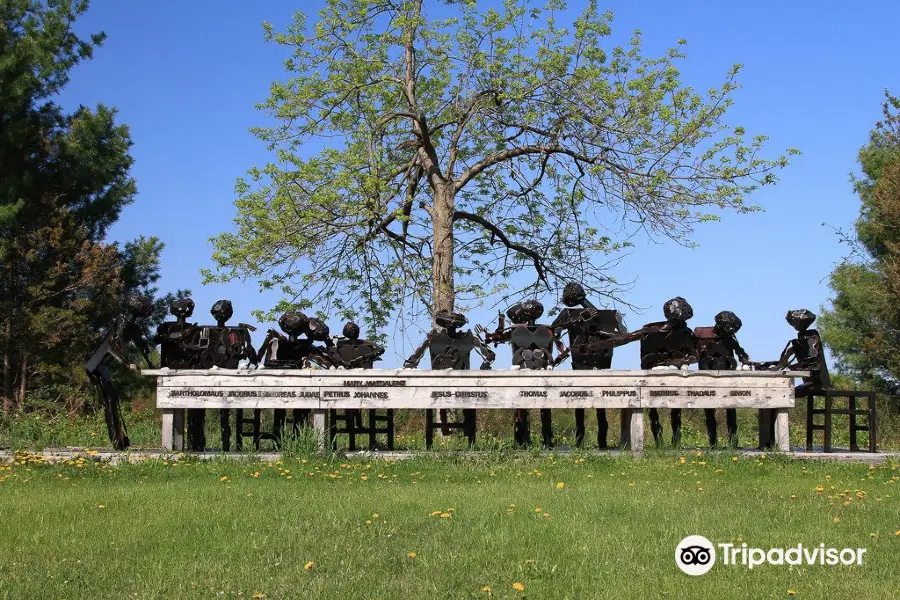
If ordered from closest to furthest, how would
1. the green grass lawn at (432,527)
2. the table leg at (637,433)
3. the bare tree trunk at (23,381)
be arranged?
Result: the green grass lawn at (432,527) < the table leg at (637,433) < the bare tree trunk at (23,381)

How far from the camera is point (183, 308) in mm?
13516

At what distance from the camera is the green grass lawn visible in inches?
241

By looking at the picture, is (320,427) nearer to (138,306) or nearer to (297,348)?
(297,348)

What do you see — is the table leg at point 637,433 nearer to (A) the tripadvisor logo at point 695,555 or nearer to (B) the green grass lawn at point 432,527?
(B) the green grass lawn at point 432,527

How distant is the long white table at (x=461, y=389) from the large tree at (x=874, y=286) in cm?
1438

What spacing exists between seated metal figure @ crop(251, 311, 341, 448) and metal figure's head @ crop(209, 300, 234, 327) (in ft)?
2.06

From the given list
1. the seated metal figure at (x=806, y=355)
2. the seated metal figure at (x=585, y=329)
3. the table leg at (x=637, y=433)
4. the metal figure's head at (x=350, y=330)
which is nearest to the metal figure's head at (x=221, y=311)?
the metal figure's head at (x=350, y=330)

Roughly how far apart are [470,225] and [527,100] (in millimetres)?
3724

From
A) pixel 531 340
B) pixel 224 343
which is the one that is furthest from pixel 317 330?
pixel 531 340

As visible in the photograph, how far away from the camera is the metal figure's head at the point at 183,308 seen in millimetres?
13516

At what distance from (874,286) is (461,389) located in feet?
57.4

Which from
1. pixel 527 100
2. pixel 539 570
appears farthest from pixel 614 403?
pixel 527 100

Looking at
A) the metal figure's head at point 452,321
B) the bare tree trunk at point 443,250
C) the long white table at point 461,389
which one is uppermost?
the bare tree trunk at point 443,250

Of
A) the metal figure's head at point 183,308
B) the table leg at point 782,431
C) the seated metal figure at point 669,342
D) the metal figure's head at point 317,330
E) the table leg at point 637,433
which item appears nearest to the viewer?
the table leg at point 637,433
